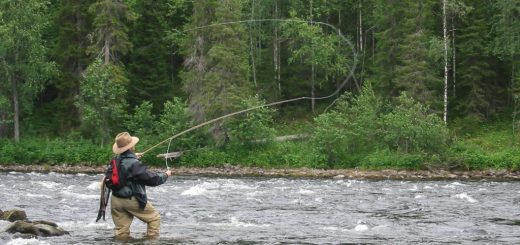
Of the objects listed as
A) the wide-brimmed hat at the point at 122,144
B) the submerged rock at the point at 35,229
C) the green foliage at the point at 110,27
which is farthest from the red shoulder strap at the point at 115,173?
the green foliage at the point at 110,27

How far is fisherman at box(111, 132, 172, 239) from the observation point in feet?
41.0

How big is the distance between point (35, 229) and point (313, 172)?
1014 inches

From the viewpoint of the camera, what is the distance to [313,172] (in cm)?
3872

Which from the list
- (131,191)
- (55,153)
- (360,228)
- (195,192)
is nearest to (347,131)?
(55,153)

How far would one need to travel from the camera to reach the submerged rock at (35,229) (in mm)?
13812

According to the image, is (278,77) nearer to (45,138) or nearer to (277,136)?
(277,136)

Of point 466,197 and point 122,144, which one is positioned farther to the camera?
point 466,197

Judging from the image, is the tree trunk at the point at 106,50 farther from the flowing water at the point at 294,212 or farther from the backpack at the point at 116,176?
the backpack at the point at 116,176

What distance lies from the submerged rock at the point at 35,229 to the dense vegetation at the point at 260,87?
27.0 m

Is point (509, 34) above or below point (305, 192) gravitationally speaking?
above

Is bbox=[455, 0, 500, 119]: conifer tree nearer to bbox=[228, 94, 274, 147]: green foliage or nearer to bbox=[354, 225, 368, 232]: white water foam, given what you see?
bbox=[228, 94, 274, 147]: green foliage

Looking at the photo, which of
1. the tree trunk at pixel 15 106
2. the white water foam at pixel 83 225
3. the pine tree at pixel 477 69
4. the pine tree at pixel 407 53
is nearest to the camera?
the white water foam at pixel 83 225

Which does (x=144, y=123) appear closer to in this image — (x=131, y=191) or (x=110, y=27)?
(x=110, y=27)

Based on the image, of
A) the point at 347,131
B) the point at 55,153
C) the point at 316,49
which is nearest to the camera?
the point at 347,131
